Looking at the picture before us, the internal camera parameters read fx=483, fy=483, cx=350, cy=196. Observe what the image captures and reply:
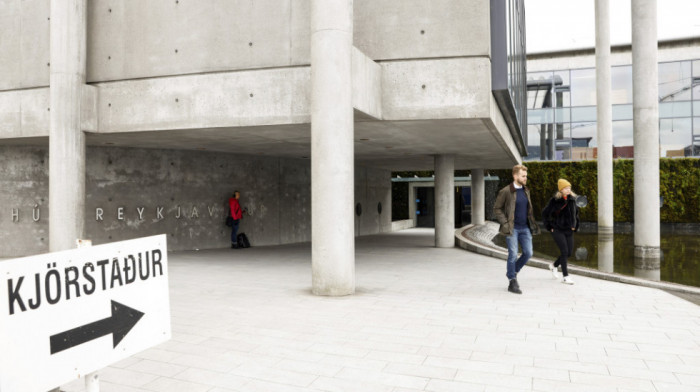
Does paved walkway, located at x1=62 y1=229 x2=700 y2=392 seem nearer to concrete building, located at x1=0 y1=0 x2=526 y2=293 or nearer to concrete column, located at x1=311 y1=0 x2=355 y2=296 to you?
concrete column, located at x1=311 y1=0 x2=355 y2=296

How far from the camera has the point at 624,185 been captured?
27.2m

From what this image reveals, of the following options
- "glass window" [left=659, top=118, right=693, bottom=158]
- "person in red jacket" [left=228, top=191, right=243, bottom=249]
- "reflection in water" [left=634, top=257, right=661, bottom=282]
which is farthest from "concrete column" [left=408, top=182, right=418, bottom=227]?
"person in red jacket" [left=228, top=191, right=243, bottom=249]

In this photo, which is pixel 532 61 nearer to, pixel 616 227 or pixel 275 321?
pixel 616 227

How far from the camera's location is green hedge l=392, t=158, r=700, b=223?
26.0 meters

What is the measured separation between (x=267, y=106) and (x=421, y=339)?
226 inches

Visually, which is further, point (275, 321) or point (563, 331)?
A: point (275, 321)

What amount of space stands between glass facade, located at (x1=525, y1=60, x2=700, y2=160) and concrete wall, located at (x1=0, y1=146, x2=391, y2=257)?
20.2 m

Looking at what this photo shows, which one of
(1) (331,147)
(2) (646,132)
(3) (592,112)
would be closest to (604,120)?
(3) (592,112)

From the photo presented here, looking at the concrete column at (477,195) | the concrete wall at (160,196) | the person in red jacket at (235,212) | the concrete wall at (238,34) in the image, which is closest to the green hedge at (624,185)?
the concrete column at (477,195)

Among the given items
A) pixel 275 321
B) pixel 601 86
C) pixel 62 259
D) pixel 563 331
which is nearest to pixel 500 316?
pixel 563 331

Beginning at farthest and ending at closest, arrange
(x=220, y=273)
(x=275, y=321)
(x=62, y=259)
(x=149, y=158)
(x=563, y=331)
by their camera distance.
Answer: (x=149, y=158) → (x=220, y=273) → (x=275, y=321) → (x=563, y=331) → (x=62, y=259)

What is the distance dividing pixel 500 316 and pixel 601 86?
2233 cm

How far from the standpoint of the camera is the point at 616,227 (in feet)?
88.6

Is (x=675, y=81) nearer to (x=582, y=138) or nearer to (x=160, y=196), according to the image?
(x=582, y=138)
